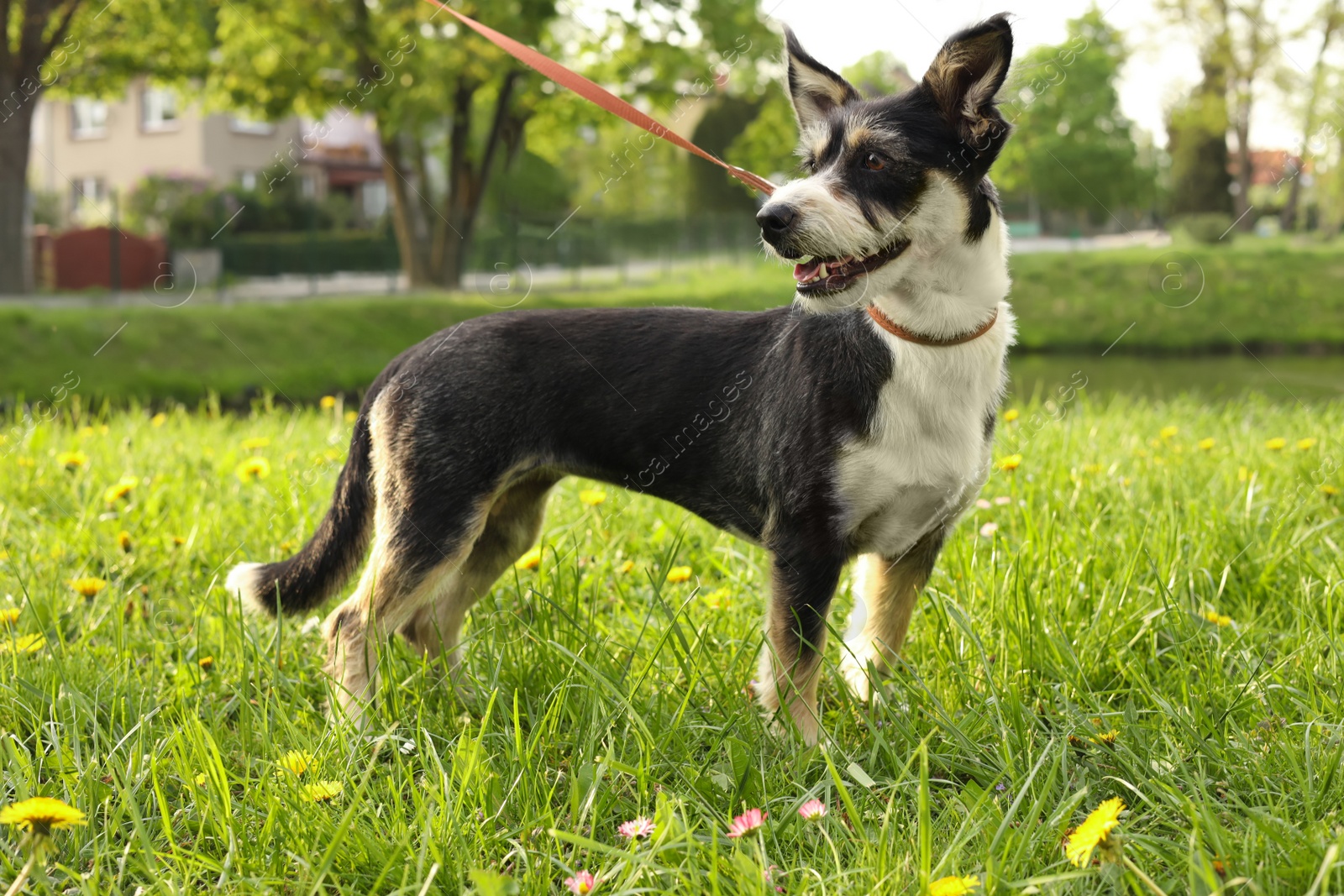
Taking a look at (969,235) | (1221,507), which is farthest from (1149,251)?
(969,235)

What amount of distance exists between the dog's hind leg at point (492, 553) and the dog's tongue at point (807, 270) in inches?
45.0

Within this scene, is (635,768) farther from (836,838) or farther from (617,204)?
(617,204)

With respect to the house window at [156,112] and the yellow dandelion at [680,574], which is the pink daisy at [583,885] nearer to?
the yellow dandelion at [680,574]

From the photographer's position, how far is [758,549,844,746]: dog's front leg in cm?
271

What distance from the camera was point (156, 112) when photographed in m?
36.9

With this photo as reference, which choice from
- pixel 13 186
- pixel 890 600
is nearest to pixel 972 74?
pixel 890 600

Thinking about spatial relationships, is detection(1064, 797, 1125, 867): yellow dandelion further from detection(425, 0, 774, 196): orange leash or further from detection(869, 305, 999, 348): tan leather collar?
detection(425, 0, 774, 196): orange leash

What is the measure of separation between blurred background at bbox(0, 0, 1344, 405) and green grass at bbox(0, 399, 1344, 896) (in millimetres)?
A: 2485

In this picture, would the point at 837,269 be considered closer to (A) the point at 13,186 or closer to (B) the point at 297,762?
(B) the point at 297,762

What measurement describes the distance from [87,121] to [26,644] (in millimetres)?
42500

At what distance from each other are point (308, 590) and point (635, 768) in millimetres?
1368

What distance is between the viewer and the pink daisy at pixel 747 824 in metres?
2.11

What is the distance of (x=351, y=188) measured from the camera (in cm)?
4294

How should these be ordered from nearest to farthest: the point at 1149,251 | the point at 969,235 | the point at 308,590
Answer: the point at 969,235 < the point at 308,590 < the point at 1149,251
